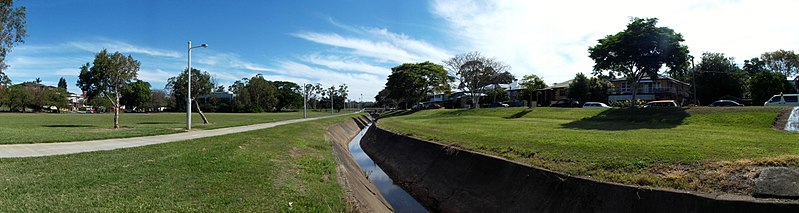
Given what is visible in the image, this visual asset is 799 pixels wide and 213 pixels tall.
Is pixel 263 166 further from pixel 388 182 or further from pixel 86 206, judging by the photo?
pixel 388 182

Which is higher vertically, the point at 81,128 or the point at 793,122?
the point at 793,122

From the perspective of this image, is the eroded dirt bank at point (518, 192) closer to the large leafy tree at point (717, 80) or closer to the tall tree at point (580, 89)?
the tall tree at point (580, 89)

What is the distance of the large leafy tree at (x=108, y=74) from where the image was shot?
2469 cm

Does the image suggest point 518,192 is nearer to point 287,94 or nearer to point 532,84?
point 532,84

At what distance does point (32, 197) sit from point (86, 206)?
3.85ft

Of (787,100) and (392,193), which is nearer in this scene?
(392,193)

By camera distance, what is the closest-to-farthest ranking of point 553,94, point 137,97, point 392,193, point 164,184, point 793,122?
point 164,184 < point 392,193 < point 793,122 < point 553,94 < point 137,97

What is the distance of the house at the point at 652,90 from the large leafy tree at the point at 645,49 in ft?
117

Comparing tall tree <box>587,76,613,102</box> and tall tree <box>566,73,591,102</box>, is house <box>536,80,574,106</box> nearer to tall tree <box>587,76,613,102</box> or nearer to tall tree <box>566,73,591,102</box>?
tall tree <box>566,73,591,102</box>

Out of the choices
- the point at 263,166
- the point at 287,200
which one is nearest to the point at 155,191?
the point at 287,200

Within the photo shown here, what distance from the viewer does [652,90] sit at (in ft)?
204

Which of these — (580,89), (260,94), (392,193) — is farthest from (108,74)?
(260,94)

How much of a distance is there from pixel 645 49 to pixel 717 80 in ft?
134

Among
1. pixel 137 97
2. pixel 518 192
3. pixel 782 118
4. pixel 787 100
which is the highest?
pixel 137 97
